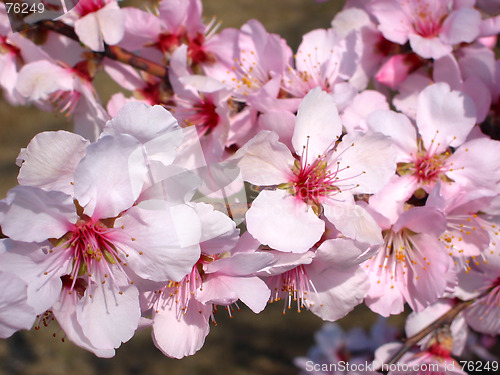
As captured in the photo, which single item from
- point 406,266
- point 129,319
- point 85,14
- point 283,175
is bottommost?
point 406,266

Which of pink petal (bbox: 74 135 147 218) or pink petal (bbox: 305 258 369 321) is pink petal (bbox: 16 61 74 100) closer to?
pink petal (bbox: 74 135 147 218)

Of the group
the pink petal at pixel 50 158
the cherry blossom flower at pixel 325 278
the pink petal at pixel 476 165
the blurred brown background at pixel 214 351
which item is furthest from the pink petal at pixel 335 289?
the blurred brown background at pixel 214 351

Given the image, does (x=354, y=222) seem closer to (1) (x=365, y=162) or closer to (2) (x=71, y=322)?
(1) (x=365, y=162)

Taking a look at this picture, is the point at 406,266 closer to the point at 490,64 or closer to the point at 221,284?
the point at 221,284

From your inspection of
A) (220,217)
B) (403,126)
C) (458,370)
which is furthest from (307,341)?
(220,217)

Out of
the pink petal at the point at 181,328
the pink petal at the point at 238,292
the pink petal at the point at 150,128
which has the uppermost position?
the pink petal at the point at 150,128

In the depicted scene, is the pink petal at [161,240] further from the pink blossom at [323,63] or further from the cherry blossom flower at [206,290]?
the pink blossom at [323,63]

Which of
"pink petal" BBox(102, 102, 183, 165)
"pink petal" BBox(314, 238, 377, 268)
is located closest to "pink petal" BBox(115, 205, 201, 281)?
"pink petal" BBox(102, 102, 183, 165)

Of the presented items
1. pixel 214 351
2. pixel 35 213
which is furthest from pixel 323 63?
pixel 214 351
